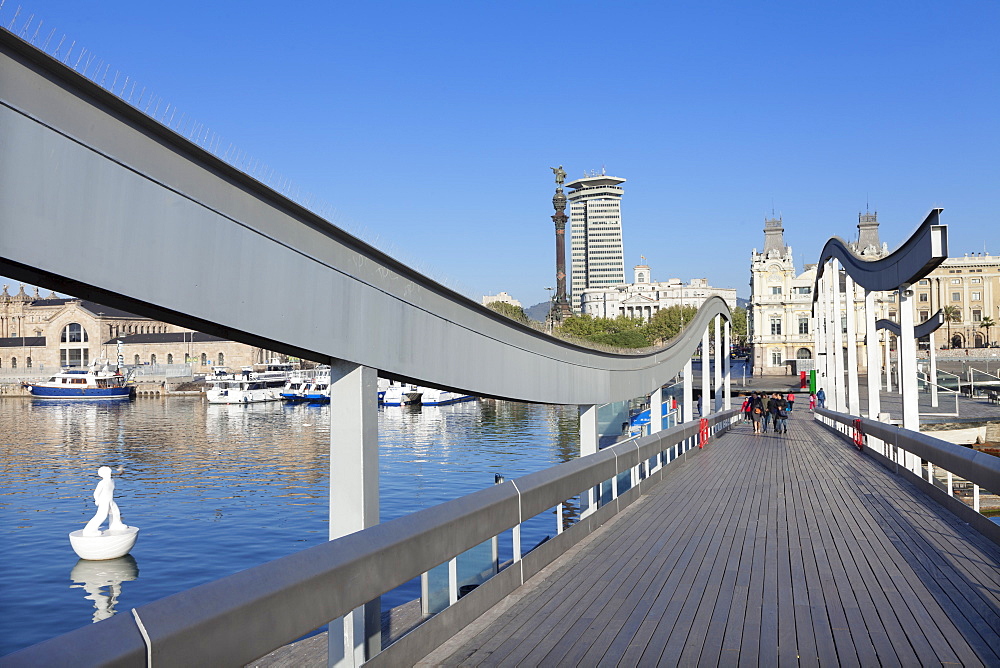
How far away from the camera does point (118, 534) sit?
18.4 meters

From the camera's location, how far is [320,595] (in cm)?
403

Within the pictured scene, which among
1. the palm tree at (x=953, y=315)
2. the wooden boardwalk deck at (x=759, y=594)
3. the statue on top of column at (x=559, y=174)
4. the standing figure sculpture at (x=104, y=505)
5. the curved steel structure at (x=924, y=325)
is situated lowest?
the standing figure sculpture at (x=104, y=505)

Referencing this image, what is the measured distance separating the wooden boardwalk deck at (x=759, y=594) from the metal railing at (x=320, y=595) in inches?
8.5

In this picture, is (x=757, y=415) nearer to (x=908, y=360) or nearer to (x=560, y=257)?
(x=908, y=360)

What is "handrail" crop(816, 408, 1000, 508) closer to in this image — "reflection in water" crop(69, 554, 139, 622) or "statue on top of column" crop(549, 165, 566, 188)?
"reflection in water" crop(69, 554, 139, 622)

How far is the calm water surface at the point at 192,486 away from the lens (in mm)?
17906

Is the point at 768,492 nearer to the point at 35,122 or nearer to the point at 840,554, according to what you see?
the point at 840,554

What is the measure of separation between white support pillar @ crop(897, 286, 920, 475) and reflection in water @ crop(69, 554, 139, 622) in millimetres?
14711

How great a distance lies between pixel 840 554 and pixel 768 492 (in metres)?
5.33

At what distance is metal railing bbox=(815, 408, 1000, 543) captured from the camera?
875 centimetres

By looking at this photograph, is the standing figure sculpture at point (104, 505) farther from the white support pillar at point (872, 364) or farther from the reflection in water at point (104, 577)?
the white support pillar at point (872, 364)

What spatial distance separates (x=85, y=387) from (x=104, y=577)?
79.6 m

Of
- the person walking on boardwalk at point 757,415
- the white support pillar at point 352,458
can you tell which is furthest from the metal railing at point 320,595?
the person walking on boardwalk at point 757,415

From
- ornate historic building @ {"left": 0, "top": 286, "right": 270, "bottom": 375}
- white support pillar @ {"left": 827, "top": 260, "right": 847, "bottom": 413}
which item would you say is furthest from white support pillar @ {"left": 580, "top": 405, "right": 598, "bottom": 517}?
ornate historic building @ {"left": 0, "top": 286, "right": 270, "bottom": 375}
